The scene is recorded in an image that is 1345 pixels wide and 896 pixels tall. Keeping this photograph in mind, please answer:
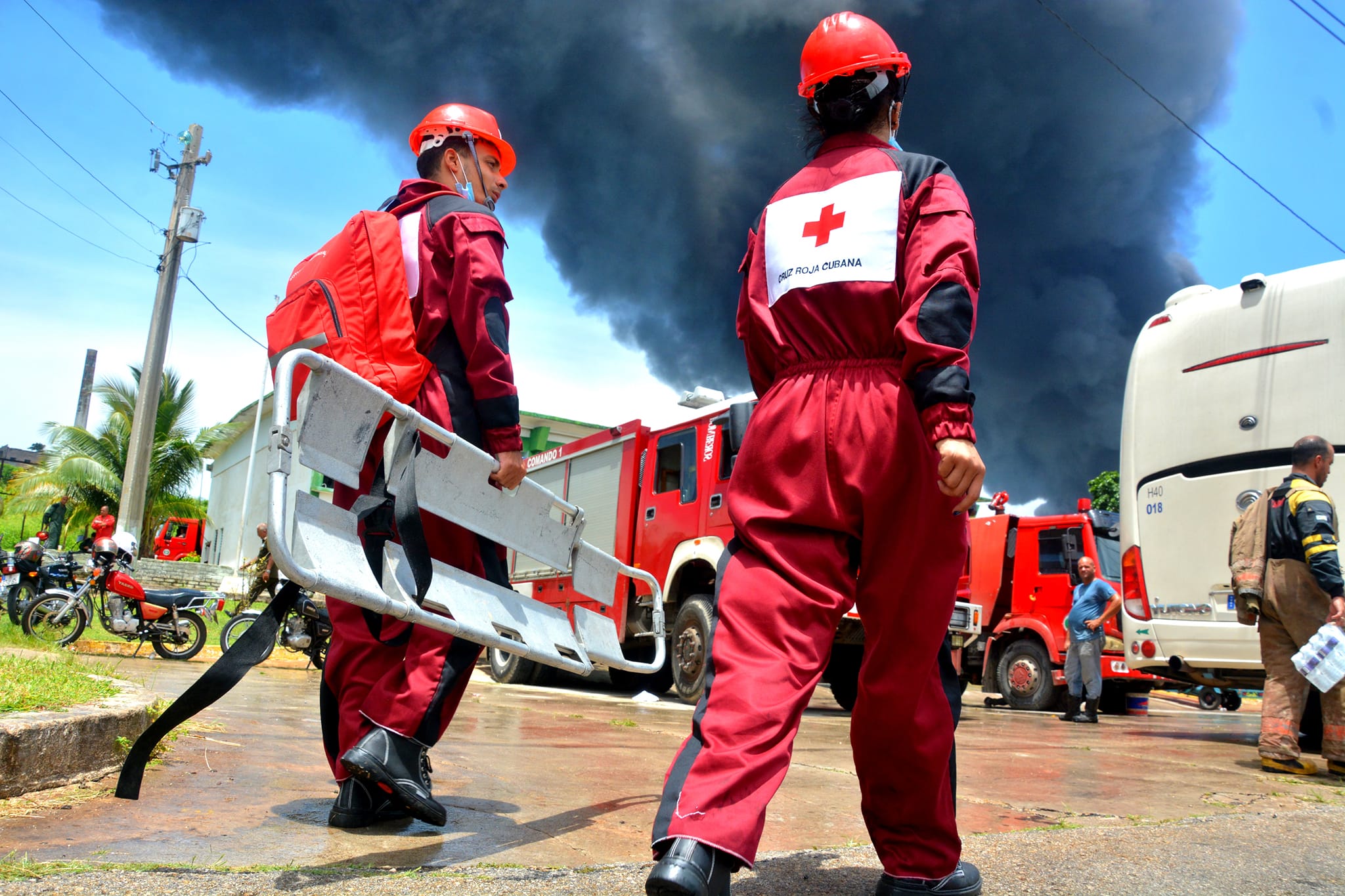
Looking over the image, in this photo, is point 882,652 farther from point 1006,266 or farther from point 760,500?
point 1006,266

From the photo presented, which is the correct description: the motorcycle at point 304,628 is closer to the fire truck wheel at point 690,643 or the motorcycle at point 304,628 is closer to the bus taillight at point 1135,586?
the fire truck wheel at point 690,643

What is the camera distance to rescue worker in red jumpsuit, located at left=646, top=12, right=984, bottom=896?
5.53 feet

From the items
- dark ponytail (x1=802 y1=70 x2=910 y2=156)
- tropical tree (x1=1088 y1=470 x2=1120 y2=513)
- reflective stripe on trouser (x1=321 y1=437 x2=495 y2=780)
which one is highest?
tropical tree (x1=1088 y1=470 x2=1120 y2=513)

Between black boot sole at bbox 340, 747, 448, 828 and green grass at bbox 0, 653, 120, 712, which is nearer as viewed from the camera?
black boot sole at bbox 340, 747, 448, 828

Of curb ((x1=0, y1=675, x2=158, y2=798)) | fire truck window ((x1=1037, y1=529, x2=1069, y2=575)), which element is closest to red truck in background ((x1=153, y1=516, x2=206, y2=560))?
fire truck window ((x1=1037, y1=529, x2=1069, y2=575))

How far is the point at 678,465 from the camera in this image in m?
9.62

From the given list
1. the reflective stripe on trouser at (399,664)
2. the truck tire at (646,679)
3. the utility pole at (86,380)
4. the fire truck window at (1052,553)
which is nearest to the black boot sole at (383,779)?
the reflective stripe on trouser at (399,664)

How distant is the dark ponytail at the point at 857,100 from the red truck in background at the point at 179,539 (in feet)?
116

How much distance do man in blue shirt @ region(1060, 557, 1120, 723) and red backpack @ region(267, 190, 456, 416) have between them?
920 centimetres

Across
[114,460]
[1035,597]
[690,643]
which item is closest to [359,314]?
[690,643]

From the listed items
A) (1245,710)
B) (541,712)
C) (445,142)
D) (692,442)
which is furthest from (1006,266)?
(445,142)

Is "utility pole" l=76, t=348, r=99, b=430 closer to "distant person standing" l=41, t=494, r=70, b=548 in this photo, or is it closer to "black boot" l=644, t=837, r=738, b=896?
"distant person standing" l=41, t=494, r=70, b=548

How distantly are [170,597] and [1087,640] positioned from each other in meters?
9.57

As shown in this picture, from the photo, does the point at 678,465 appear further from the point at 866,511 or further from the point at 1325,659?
the point at 866,511
